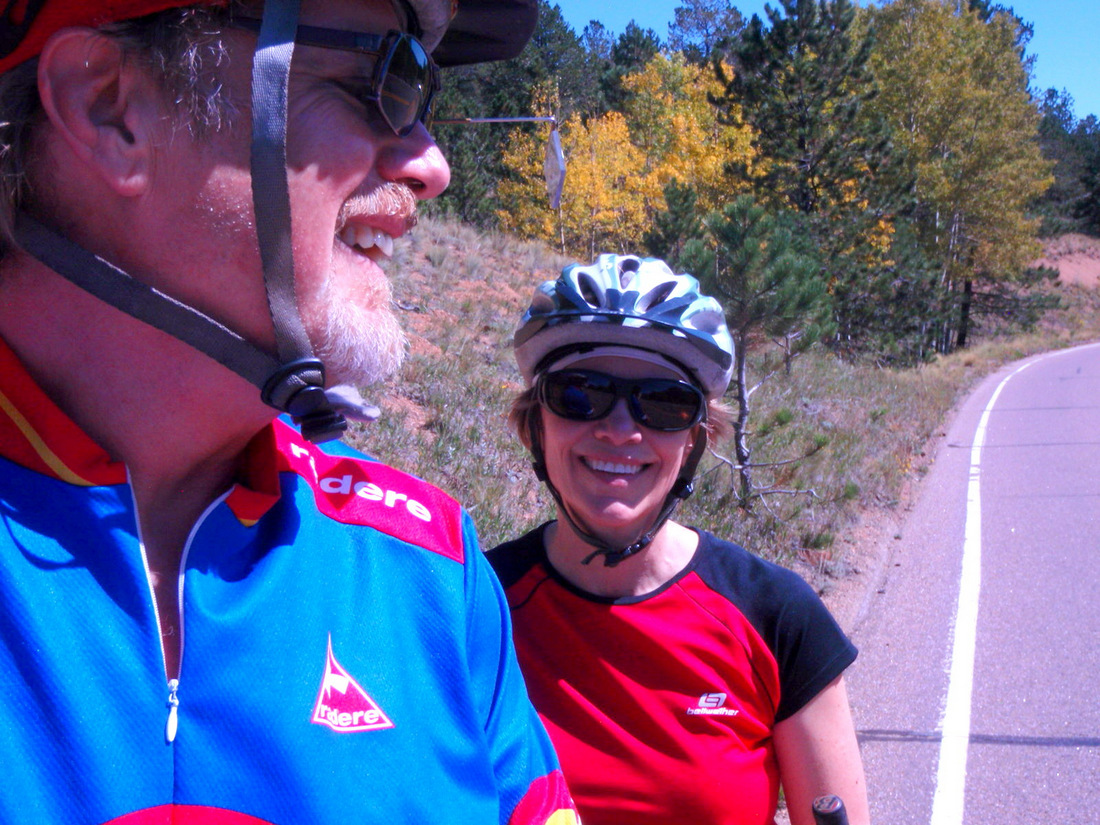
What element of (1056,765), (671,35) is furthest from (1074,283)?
(1056,765)

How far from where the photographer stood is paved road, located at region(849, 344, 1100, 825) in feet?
13.3

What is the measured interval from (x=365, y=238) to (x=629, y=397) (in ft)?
3.34

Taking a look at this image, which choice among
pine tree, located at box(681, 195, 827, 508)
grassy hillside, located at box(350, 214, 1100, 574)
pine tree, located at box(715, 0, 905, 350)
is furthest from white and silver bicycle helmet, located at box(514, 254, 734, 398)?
pine tree, located at box(715, 0, 905, 350)

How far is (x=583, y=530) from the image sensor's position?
2.23 m

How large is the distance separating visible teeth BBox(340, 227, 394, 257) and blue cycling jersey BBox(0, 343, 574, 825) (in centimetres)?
35

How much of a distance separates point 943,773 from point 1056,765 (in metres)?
0.57

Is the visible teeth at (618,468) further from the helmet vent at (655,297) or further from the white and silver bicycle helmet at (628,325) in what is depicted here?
the helmet vent at (655,297)

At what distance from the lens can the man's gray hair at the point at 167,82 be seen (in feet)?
3.90

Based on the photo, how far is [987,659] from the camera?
5500mm

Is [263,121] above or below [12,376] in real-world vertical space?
above

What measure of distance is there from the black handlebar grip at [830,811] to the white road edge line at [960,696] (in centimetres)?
266

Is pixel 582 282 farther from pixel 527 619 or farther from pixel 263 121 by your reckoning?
pixel 263 121

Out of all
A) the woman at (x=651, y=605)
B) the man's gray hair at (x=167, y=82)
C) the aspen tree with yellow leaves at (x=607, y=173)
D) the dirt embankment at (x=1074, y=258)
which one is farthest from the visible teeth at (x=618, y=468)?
the dirt embankment at (x=1074, y=258)

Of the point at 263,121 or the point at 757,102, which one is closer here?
the point at 263,121
